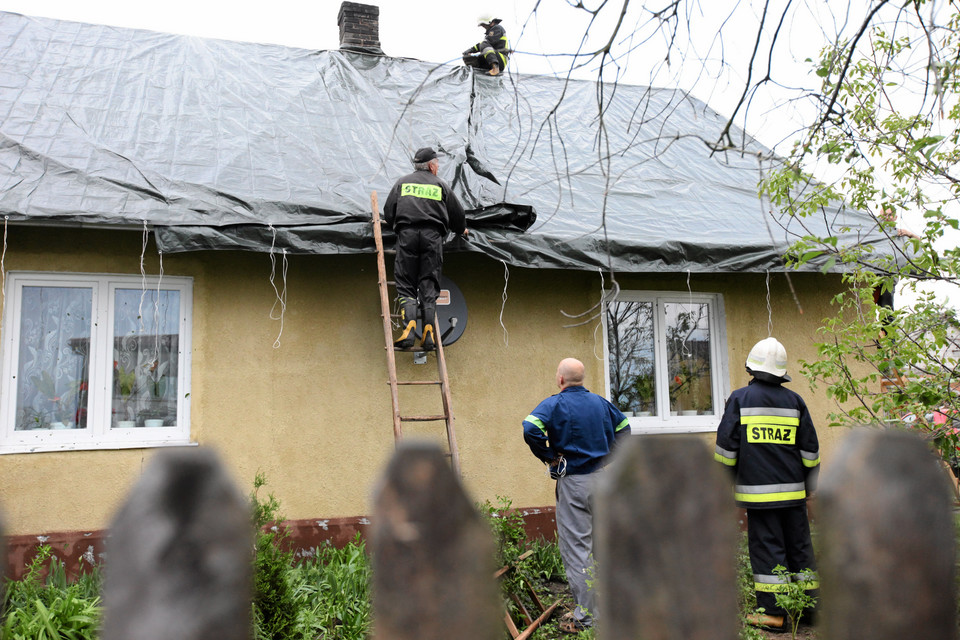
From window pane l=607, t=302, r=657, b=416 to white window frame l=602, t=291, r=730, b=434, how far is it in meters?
0.06

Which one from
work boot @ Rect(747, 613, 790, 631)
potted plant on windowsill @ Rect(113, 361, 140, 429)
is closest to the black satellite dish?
potted plant on windowsill @ Rect(113, 361, 140, 429)

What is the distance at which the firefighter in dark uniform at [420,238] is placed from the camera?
18.8ft

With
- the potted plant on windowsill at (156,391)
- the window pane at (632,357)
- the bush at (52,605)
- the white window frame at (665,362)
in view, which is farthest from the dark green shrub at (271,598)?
the window pane at (632,357)

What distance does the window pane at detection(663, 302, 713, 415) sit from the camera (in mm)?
7602

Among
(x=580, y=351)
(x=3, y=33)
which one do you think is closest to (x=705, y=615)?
(x=580, y=351)

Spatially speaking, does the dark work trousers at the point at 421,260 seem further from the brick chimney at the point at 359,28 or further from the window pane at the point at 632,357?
the brick chimney at the point at 359,28

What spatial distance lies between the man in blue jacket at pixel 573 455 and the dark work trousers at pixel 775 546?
1101mm

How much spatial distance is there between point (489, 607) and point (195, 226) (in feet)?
16.5

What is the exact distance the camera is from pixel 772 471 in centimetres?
495

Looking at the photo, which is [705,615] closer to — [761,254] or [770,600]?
[770,600]

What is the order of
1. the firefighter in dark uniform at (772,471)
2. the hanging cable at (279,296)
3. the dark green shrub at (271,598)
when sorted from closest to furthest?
the dark green shrub at (271,598) < the firefighter in dark uniform at (772,471) < the hanging cable at (279,296)

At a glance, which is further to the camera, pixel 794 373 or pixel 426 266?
pixel 794 373

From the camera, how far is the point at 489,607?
826mm

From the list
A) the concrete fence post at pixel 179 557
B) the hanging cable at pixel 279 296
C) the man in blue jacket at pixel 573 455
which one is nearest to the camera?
the concrete fence post at pixel 179 557
